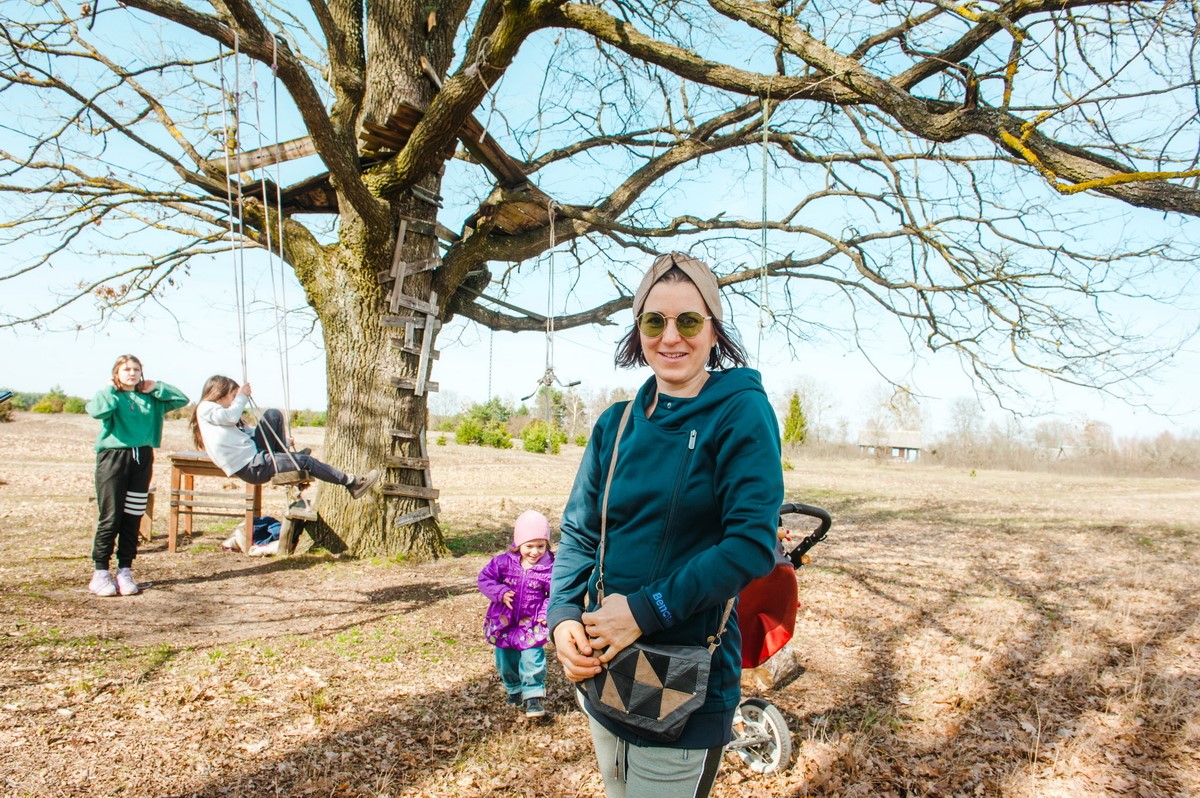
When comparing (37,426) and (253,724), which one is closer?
(253,724)

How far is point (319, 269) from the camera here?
24.5 feet

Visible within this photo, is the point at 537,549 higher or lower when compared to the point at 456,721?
higher

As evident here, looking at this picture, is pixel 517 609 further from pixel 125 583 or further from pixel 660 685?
pixel 125 583

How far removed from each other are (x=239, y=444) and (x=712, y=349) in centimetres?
558

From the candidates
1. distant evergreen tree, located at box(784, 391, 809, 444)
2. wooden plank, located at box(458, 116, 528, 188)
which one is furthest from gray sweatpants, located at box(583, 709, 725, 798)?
distant evergreen tree, located at box(784, 391, 809, 444)

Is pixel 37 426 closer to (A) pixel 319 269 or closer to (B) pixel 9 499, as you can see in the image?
(B) pixel 9 499

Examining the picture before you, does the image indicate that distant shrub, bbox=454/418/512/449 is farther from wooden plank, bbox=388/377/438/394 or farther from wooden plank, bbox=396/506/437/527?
wooden plank, bbox=388/377/438/394

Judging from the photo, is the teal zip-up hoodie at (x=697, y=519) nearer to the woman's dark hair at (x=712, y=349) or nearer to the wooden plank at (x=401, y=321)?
the woman's dark hair at (x=712, y=349)

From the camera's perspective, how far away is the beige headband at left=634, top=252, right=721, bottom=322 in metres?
1.79

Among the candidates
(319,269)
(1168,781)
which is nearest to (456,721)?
(1168,781)

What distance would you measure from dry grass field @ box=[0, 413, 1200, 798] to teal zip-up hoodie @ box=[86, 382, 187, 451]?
4.07 ft

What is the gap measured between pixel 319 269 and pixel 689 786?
22.8ft

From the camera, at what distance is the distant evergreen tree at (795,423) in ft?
154

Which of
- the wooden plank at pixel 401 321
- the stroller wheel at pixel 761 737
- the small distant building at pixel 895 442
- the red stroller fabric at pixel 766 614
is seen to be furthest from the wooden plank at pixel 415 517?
the small distant building at pixel 895 442
